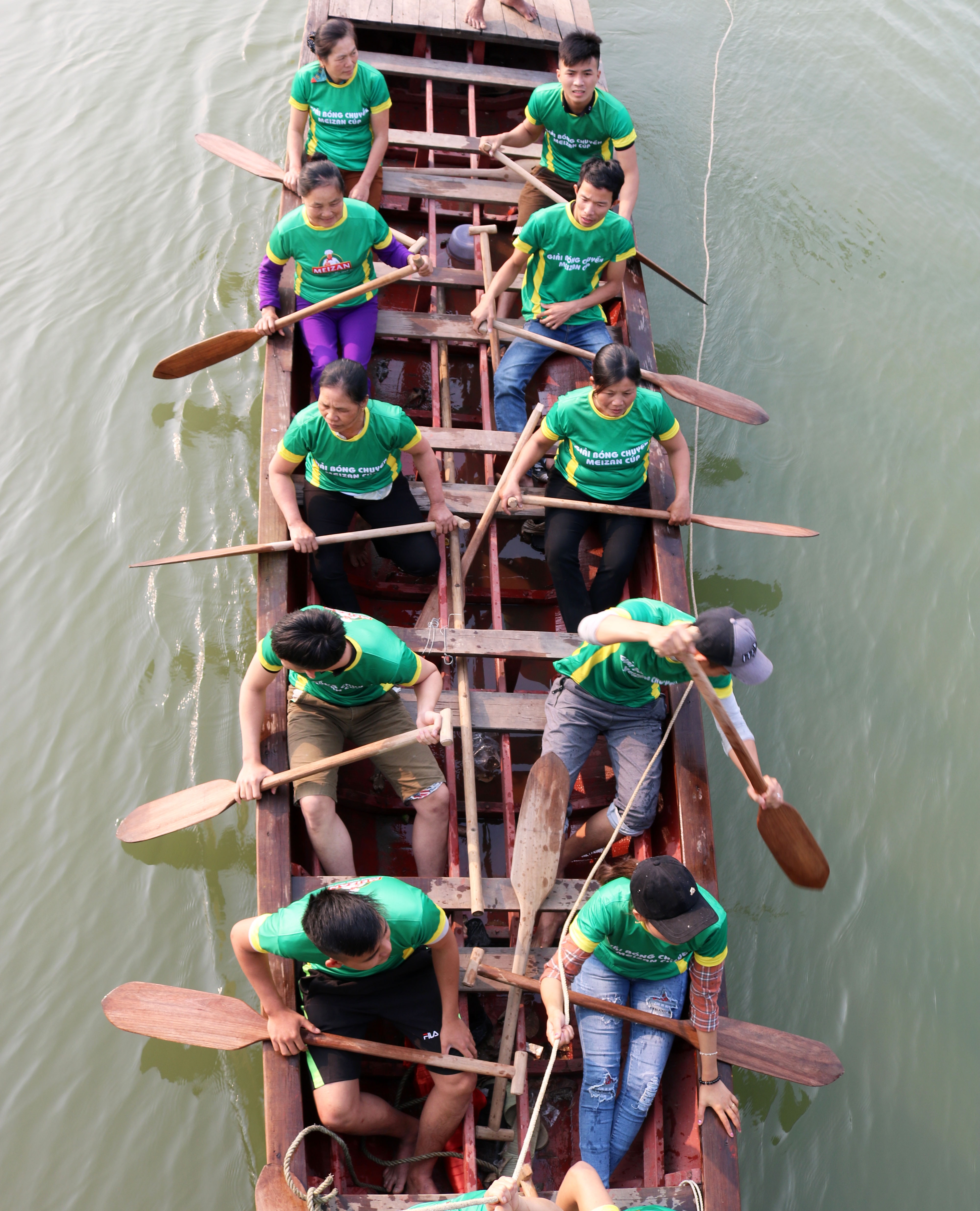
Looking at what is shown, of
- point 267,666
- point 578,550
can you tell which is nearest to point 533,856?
point 267,666

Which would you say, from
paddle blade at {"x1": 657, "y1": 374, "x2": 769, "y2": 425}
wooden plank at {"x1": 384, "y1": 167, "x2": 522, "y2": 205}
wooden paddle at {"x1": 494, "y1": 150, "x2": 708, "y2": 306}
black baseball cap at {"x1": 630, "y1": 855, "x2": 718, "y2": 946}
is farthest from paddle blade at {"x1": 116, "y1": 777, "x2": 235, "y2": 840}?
wooden plank at {"x1": 384, "y1": 167, "x2": 522, "y2": 205}

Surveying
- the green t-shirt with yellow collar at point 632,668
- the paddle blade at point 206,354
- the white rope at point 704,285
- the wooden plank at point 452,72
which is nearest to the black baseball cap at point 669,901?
the green t-shirt with yellow collar at point 632,668

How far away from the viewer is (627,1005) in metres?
3.28

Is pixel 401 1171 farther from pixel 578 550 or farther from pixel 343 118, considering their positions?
pixel 343 118

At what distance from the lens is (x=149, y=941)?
157 inches

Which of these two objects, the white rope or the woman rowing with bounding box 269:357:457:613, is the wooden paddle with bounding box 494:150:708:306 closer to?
the white rope

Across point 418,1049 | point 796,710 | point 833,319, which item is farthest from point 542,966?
point 833,319

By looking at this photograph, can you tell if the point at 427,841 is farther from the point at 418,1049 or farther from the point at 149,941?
the point at 149,941

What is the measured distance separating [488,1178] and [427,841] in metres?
1.11

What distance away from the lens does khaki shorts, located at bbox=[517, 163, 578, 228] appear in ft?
18.1

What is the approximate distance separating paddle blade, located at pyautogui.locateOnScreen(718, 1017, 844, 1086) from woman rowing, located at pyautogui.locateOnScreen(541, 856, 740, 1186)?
111 mm

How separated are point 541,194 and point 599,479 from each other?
7.24ft

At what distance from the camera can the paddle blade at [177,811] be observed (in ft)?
11.7

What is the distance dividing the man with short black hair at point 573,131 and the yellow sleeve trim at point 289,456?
2172 mm
